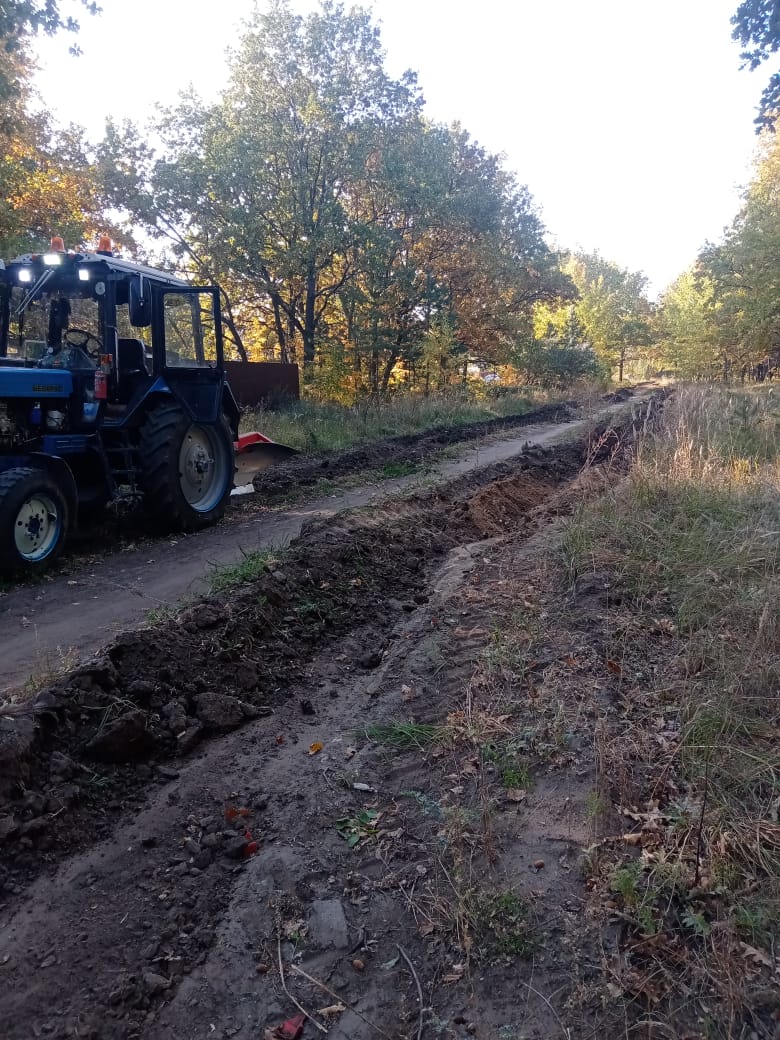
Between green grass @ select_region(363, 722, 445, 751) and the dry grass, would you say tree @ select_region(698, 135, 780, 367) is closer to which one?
the dry grass

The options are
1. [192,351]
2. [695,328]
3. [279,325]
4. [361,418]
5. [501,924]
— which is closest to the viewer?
[501,924]

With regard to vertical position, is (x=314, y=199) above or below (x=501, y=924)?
above

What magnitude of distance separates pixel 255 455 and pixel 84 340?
13.9 ft

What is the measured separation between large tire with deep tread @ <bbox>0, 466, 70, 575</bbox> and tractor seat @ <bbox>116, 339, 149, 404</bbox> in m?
1.73

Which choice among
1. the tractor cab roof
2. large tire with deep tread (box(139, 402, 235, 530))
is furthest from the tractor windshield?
large tire with deep tread (box(139, 402, 235, 530))

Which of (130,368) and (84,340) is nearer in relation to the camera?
(84,340)

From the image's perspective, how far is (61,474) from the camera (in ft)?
21.5

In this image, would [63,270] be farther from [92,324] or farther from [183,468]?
[183,468]

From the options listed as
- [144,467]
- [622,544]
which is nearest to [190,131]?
[144,467]

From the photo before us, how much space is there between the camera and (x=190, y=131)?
781 inches

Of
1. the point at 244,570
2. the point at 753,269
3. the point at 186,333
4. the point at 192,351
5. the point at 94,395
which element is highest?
the point at 753,269

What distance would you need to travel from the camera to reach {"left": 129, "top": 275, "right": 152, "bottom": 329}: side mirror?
727 centimetres

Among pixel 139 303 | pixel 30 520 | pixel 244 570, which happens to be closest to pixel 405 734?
pixel 244 570

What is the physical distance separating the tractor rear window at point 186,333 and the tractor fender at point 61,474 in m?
1.97
